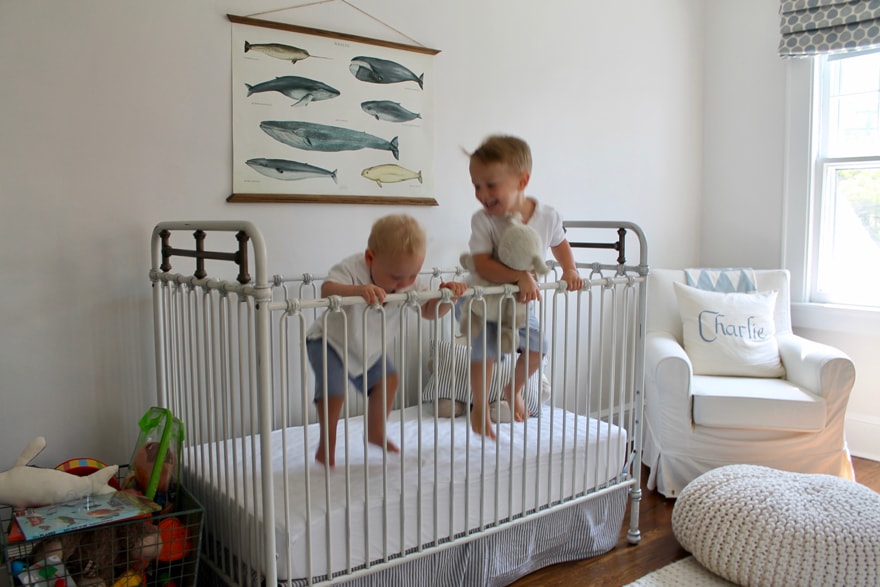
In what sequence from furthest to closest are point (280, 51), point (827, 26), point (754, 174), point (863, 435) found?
point (754, 174) → point (863, 435) → point (827, 26) → point (280, 51)

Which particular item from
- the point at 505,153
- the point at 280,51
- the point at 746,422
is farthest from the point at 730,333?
the point at 280,51

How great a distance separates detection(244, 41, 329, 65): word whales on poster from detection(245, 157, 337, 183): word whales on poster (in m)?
0.32

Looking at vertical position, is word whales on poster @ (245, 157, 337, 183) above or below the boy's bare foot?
above

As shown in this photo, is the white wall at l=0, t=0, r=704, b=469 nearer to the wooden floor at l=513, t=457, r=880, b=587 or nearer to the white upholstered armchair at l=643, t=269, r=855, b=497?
the white upholstered armchair at l=643, t=269, r=855, b=497

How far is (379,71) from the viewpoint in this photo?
241 centimetres

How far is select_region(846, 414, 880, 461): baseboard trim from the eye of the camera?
3236 mm

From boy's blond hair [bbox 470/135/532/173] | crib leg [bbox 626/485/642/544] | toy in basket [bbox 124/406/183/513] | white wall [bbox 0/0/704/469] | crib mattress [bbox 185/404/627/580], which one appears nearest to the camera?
crib mattress [bbox 185/404/627/580]

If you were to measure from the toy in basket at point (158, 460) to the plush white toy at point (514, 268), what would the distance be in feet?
2.69

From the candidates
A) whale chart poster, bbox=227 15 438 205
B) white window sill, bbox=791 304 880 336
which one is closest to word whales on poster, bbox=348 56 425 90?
whale chart poster, bbox=227 15 438 205

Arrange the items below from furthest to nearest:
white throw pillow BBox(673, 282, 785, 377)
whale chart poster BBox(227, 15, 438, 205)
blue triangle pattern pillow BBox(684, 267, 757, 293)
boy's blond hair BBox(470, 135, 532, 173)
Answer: blue triangle pattern pillow BBox(684, 267, 757, 293) → white throw pillow BBox(673, 282, 785, 377) → whale chart poster BBox(227, 15, 438, 205) → boy's blond hair BBox(470, 135, 532, 173)

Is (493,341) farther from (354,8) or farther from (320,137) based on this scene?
(354,8)

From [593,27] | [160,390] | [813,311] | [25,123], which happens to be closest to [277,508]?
[160,390]

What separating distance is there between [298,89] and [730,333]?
6.64 ft

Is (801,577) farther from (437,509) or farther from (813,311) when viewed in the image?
→ (813,311)
